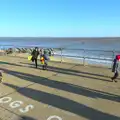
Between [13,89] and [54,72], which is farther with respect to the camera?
[54,72]

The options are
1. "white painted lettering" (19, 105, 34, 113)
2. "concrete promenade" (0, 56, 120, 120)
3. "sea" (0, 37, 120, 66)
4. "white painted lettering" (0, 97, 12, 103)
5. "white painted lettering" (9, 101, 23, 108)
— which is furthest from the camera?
"sea" (0, 37, 120, 66)

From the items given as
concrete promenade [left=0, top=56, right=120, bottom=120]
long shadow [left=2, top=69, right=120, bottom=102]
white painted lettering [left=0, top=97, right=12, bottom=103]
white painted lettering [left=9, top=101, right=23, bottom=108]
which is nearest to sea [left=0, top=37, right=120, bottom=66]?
concrete promenade [left=0, top=56, right=120, bottom=120]

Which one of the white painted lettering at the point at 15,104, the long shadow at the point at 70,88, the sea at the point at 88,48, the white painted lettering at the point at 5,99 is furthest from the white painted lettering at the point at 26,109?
the sea at the point at 88,48

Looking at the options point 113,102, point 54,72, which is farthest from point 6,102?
point 54,72

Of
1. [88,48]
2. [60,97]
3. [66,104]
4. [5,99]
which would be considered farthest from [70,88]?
[88,48]

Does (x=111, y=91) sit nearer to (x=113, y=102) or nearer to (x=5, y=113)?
(x=113, y=102)

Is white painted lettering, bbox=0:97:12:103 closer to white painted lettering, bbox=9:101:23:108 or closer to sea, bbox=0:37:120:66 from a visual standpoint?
white painted lettering, bbox=9:101:23:108

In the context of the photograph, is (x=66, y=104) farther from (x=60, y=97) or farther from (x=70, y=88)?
(x=70, y=88)

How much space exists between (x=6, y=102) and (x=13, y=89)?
1219 millimetres

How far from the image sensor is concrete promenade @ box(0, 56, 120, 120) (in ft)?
15.4

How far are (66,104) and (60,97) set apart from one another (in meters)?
0.58

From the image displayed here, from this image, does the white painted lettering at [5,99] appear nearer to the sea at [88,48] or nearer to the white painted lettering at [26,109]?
the white painted lettering at [26,109]

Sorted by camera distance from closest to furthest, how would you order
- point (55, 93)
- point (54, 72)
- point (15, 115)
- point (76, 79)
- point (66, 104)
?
point (15, 115)
point (66, 104)
point (55, 93)
point (76, 79)
point (54, 72)

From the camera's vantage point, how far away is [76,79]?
26.5ft
